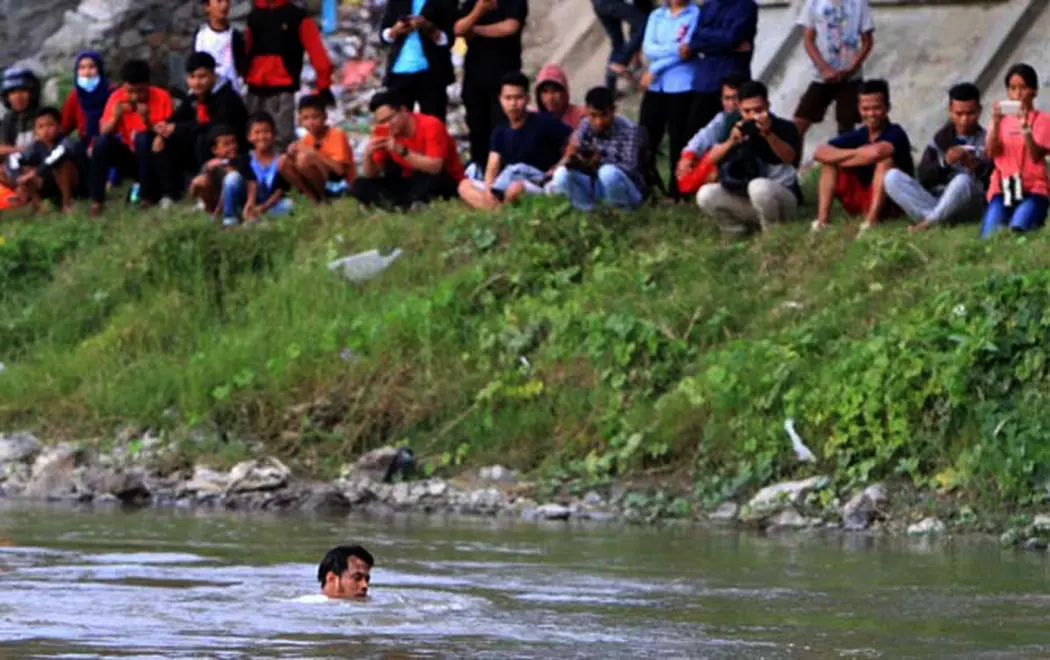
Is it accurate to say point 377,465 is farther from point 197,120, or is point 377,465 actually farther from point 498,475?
point 197,120

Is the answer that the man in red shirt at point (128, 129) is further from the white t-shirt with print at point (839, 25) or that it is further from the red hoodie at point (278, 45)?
the white t-shirt with print at point (839, 25)

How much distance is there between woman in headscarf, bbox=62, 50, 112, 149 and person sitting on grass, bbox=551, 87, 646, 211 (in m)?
5.02

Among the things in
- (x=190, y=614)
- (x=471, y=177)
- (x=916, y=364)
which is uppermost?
(x=471, y=177)

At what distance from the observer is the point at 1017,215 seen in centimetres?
1758

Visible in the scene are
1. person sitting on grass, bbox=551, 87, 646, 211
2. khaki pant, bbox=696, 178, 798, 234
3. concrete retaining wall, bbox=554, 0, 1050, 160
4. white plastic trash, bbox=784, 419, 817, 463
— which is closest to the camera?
white plastic trash, bbox=784, 419, 817, 463

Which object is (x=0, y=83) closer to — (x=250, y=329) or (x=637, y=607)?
(x=250, y=329)

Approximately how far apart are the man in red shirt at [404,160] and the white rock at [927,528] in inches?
232

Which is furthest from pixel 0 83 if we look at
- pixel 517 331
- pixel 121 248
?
pixel 517 331

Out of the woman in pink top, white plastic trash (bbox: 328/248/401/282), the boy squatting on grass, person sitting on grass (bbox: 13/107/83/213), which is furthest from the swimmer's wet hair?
person sitting on grass (bbox: 13/107/83/213)

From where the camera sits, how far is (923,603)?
12789 millimetres

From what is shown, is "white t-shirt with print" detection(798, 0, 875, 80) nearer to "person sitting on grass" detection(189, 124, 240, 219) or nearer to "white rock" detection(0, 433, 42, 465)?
"person sitting on grass" detection(189, 124, 240, 219)

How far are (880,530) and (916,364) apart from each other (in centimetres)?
112

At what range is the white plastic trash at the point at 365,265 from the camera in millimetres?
20188

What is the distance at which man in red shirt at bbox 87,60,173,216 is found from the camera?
2202 cm
